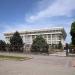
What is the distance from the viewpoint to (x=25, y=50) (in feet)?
181

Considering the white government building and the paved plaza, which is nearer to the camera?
the paved plaza

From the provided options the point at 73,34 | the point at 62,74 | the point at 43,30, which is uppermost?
the point at 43,30

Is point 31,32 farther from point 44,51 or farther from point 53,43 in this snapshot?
point 44,51

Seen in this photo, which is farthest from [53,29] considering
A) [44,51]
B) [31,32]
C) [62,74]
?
[62,74]

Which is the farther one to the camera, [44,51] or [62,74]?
[44,51]

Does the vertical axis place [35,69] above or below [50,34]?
below

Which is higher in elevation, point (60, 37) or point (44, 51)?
point (60, 37)

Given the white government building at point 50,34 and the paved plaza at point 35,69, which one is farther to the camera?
the white government building at point 50,34

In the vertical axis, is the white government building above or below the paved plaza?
above

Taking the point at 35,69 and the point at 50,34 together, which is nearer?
the point at 35,69

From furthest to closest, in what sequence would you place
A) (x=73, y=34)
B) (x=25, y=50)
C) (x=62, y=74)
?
(x=73, y=34), (x=25, y=50), (x=62, y=74)

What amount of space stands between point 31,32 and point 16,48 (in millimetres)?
96766

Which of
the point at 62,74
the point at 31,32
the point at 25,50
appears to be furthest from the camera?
the point at 31,32

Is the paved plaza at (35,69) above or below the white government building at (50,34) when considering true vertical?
below
